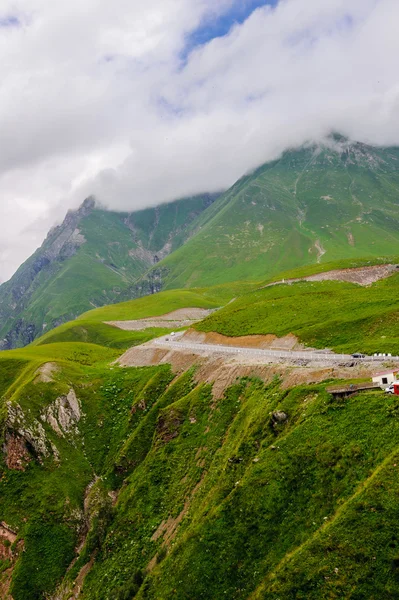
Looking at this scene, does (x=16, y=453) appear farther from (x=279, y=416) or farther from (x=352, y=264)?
(x=352, y=264)

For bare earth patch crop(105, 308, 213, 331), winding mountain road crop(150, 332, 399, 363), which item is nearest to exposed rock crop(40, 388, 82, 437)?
winding mountain road crop(150, 332, 399, 363)

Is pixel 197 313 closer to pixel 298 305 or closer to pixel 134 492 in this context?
pixel 298 305

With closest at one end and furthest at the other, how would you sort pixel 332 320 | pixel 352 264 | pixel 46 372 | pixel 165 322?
pixel 332 320
pixel 46 372
pixel 352 264
pixel 165 322

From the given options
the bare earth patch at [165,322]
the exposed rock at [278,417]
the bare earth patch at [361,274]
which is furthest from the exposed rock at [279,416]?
the bare earth patch at [165,322]

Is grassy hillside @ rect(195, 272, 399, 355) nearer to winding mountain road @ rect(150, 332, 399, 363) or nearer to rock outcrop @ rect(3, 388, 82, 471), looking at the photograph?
winding mountain road @ rect(150, 332, 399, 363)

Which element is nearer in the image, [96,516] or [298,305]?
[96,516]

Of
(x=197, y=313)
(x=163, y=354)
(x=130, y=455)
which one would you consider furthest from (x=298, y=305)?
(x=197, y=313)

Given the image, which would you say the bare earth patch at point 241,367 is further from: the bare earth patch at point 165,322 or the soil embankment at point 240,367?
the bare earth patch at point 165,322

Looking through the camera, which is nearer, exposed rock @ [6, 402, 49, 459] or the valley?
the valley

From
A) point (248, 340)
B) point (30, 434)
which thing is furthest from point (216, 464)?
point (248, 340)
